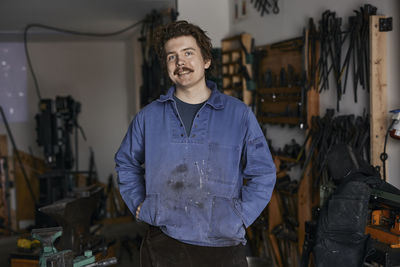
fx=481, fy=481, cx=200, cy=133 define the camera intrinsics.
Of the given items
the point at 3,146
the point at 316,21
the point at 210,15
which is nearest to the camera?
the point at 316,21

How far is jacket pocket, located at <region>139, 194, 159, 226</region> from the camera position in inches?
75.7

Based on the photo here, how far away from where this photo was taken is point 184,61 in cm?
194

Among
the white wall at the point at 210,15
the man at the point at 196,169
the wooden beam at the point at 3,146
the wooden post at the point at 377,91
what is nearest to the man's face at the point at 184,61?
the man at the point at 196,169

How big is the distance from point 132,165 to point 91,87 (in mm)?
4828

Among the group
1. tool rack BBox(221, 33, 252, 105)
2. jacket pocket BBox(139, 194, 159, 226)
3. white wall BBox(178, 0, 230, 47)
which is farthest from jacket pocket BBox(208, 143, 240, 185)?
white wall BBox(178, 0, 230, 47)

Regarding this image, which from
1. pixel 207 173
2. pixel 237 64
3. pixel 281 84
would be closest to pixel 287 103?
pixel 281 84

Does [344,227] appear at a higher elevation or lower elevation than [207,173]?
lower

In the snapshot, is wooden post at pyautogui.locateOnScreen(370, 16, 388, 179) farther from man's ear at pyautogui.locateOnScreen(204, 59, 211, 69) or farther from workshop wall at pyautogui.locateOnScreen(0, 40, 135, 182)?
workshop wall at pyautogui.locateOnScreen(0, 40, 135, 182)

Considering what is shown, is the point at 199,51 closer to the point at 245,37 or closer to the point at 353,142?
the point at 353,142

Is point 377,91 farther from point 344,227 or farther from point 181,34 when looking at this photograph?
point 181,34

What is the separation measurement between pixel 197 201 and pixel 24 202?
4997 mm

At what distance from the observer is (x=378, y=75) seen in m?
2.80

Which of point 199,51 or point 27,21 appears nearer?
point 199,51

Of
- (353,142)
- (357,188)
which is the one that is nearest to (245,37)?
(353,142)
